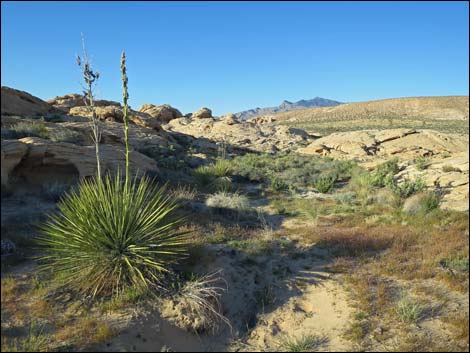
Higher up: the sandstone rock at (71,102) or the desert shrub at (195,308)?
the sandstone rock at (71,102)

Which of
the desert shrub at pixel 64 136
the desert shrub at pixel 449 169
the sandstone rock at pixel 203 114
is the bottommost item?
the desert shrub at pixel 449 169

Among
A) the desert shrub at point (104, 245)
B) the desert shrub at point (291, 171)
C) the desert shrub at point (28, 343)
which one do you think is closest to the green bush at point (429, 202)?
the desert shrub at point (291, 171)

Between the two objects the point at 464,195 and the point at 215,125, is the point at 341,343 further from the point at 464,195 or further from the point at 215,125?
the point at 215,125

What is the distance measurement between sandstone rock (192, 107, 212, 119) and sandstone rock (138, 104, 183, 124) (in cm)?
201

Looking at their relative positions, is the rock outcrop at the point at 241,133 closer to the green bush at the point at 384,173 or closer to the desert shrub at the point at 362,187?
the green bush at the point at 384,173

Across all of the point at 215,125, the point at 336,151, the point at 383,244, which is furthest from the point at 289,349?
the point at 215,125

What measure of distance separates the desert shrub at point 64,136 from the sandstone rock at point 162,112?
2123 cm

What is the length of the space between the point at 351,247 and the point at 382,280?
4.32 ft

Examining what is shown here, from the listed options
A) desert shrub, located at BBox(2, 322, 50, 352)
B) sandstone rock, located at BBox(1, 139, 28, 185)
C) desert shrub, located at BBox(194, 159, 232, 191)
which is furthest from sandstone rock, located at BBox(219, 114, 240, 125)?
desert shrub, located at BBox(2, 322, 50, 352)

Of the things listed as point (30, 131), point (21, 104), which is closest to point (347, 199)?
point (30, 131)

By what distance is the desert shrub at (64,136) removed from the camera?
1340 centimetres

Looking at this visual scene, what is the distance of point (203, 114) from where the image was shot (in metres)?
39.9

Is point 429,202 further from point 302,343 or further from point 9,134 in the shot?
point 9,134

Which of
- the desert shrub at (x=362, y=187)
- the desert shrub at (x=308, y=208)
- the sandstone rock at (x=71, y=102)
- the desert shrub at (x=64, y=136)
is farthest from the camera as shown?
the sandstone rock at (x=71, y=102)
